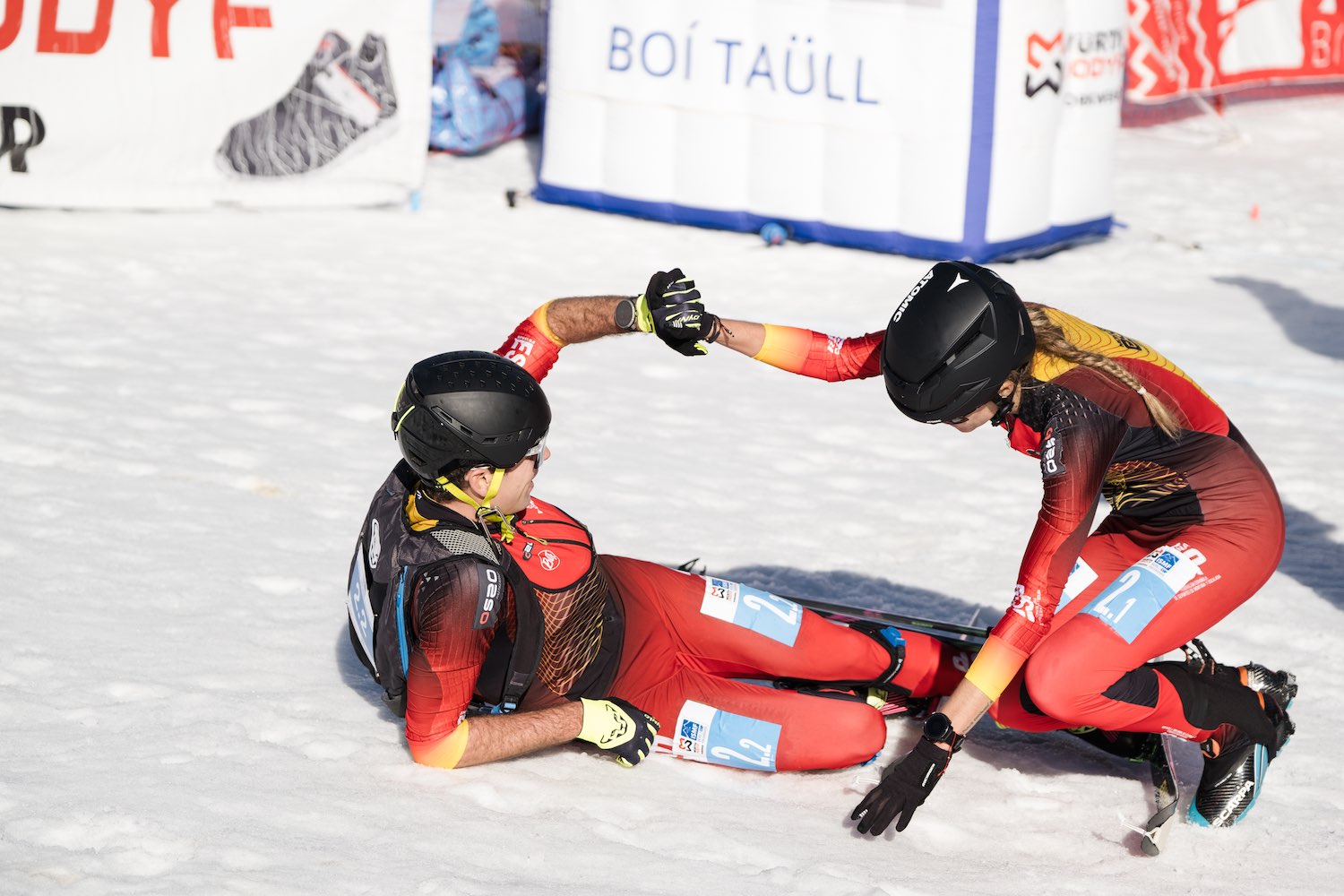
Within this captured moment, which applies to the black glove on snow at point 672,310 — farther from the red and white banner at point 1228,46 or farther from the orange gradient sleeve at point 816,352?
the red and white banner at point 1228,46

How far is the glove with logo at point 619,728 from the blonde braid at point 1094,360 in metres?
1.40

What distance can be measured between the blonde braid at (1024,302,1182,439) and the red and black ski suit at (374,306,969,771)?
92cm

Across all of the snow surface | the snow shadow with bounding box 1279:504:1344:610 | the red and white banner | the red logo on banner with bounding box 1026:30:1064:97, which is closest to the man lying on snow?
the snow surface

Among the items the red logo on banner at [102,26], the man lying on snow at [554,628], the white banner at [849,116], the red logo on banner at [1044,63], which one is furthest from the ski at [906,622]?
the red logo on banner at [102,26]

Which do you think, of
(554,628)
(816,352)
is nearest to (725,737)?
(554,628)

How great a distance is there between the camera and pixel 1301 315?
900 centimetres

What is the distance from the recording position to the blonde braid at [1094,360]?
3.72m

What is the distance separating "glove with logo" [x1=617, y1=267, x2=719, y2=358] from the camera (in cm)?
388

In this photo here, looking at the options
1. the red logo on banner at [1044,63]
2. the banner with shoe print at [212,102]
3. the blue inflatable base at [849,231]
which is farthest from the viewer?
the blue inflatable base at [849,231]

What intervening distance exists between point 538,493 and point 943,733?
274 cm

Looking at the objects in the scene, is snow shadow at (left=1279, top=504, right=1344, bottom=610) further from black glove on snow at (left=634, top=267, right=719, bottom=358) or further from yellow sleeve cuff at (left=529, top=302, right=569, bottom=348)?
yellow sleeve cuff at (left=529, top=302, right=569, bottom=348)

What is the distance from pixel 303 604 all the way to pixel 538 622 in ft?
4.81

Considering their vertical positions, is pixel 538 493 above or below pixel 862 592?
above

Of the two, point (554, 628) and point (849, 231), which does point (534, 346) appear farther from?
point (849, 231)
